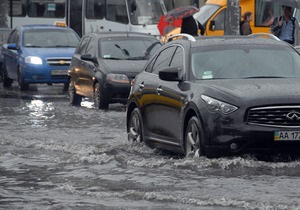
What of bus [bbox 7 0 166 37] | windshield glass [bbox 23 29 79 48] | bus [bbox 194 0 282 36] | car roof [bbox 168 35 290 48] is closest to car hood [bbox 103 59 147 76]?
windshield glass [bbox 23 29 79 48]

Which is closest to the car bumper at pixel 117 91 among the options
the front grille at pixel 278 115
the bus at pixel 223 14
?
the front grille at pixel 278 115

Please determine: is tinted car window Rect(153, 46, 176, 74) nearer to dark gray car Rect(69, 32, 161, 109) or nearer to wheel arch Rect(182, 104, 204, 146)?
wheel arch Rect(182, 104, 204, 146)

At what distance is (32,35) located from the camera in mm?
31016

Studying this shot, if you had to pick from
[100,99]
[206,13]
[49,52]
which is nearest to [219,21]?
[206,13]

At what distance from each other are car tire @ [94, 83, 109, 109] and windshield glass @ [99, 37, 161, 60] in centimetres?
88

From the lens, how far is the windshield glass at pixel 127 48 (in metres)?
24.6

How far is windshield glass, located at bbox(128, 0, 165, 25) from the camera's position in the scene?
43.7m

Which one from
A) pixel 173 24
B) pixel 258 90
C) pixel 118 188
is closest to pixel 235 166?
pixel 258 90

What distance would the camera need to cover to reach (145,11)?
44094 mm

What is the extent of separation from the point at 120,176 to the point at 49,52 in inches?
720

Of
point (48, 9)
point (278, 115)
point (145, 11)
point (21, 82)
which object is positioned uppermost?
point (278, 115)

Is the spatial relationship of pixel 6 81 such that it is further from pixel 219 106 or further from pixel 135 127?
pixel 219 106

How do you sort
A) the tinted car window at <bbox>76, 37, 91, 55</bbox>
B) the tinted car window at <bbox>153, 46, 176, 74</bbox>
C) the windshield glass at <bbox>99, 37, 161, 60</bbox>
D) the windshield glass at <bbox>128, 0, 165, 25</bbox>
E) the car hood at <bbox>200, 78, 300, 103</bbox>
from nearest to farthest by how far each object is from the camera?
the car hood at <bbox>200, 78, 300, 103</bbox>, the tinted car window at <bbox>153, 46, 176, 74</bbox>, the windshield glass at <bbox>99, 37, 161, 60</bbox>, the tinted car window at <bbox>76, 37, 91, 55</bbox>, the windshield glass at <bbox>128, 0, 165, 25</bbox>

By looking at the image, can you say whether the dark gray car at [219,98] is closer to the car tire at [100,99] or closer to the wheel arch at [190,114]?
the wheel arch at [190,114]
